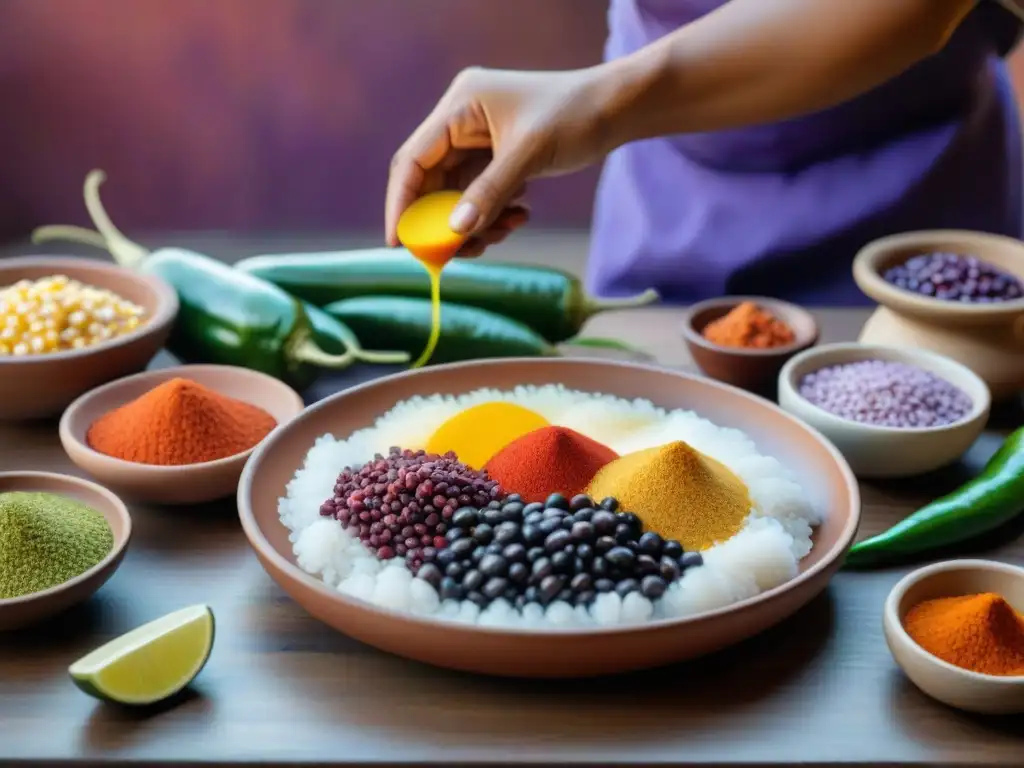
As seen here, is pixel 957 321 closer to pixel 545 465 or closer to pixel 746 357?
pixel 746 357

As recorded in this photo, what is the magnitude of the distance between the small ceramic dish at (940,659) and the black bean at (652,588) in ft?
0.68

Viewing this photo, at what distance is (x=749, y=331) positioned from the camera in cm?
163

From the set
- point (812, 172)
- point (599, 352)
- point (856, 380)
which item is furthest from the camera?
point (812, 172)

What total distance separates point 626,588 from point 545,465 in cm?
21

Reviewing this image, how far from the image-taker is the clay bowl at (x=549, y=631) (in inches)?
37.0

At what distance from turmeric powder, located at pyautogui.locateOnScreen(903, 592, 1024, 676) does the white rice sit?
0.47 feet

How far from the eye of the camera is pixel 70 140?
342 centimetres

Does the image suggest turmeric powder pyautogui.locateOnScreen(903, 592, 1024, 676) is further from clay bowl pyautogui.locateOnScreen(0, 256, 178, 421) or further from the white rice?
clay bowl pyautogui.locateOnScreen(0, 256, 178, 421)

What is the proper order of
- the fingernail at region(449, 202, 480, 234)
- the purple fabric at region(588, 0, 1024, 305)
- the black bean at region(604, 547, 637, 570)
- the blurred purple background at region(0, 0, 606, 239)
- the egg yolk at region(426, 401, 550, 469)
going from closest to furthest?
the black bean at region(604, 547, 637, 570) → the egg yolk at region(426, 401, 550, 469) → the fingernail at region(449, 202, 480, 234) → the purple fabric at region(588, 0, 1024, 305) → the blurred purple background at region(0, 0, 606, 239)

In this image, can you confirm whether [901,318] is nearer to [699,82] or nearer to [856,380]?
[856,380]

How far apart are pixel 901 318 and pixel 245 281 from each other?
971mm

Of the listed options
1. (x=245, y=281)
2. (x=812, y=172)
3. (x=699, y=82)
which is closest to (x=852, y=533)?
(x=699, y=82)

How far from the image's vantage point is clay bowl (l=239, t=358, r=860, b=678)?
939mm

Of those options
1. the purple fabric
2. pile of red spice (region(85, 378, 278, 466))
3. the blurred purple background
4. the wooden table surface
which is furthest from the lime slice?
the blurred purple background
